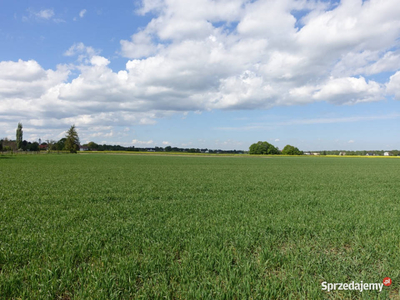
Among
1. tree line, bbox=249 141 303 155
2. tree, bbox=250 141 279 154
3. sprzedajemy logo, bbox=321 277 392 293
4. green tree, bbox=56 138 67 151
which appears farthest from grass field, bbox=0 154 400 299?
green tree, bbox=56 138 67 151

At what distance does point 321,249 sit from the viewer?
600cm

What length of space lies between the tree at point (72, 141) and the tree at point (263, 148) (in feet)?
357

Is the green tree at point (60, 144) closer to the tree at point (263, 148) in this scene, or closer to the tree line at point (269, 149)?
the tree at point (263, 148)

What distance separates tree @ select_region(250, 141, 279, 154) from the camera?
160 meters

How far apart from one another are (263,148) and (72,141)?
116 meters

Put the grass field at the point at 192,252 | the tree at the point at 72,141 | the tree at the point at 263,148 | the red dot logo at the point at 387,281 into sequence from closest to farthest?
the grass field at the point at 192,252, the red dot logo at the point at 387,281, the tree at the point at 72,141, the tree at the point at 263,148

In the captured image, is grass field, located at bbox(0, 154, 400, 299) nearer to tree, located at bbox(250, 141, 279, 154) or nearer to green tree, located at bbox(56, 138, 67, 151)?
tree, located at bbox(250, 141, 279, 154)

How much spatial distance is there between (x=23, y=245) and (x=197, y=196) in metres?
8.69

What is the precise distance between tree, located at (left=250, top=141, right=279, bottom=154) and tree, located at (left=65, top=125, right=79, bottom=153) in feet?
357

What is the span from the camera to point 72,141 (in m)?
129

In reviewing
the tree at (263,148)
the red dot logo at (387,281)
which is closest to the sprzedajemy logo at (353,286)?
the red dot logo at (387,281)

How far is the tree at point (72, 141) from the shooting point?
417 feet

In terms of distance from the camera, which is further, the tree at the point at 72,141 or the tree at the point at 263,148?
the tree at the point at 263,148

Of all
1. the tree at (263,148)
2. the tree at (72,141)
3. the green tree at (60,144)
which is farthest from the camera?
the tree at (263,148)
